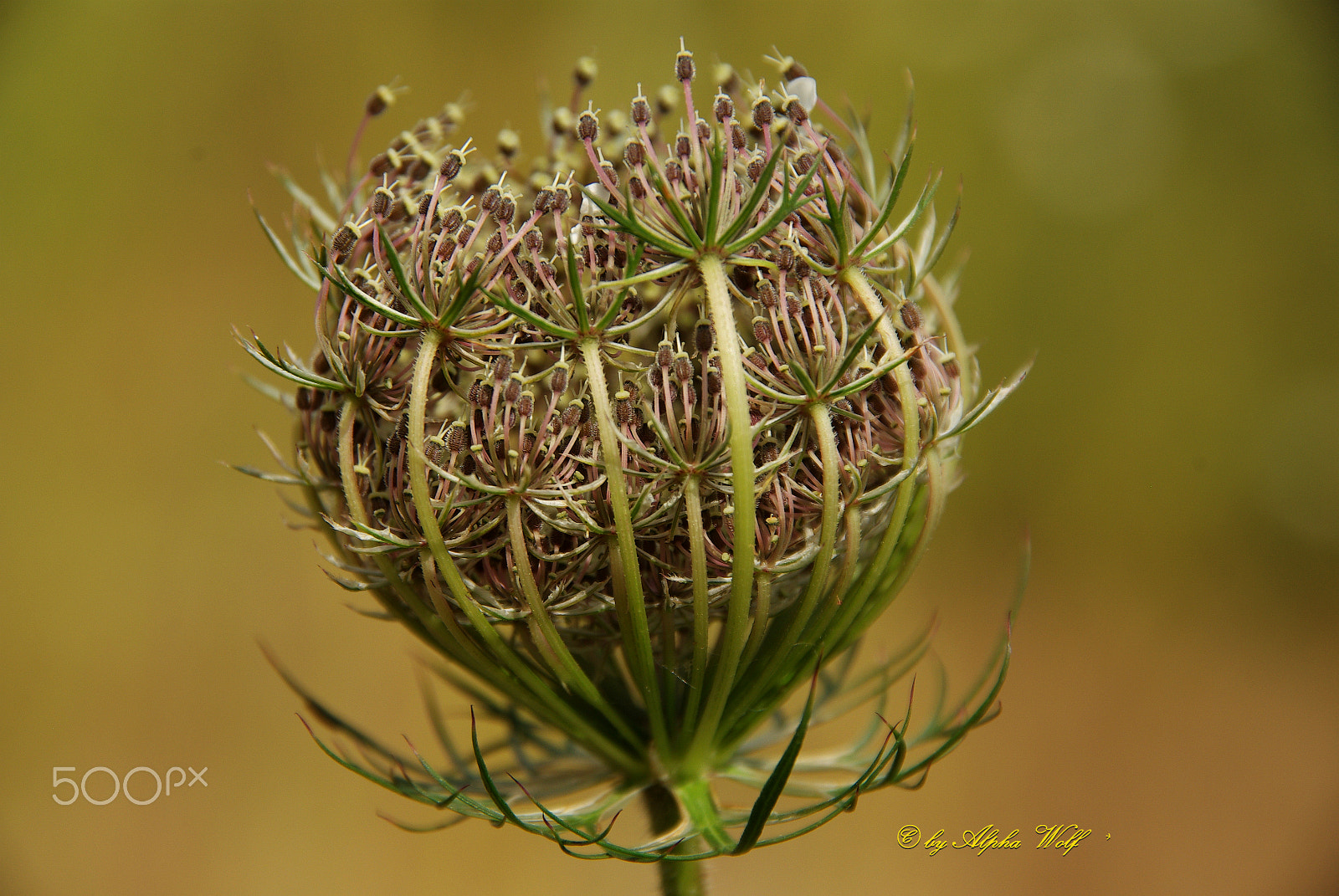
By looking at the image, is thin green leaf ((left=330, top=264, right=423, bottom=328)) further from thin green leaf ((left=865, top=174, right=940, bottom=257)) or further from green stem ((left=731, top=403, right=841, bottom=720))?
thin green leaf ((left=865, top=174, right=940, bottom=257))

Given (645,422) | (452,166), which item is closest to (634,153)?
(452,166)

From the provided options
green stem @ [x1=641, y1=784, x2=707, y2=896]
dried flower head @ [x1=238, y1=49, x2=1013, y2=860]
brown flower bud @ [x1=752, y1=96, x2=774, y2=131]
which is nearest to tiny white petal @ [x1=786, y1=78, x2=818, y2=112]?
dried flower head @ [x1=238, y1=49, x2=1013, y2=860]

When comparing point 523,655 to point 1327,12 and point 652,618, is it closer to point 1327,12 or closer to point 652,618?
point 652,618

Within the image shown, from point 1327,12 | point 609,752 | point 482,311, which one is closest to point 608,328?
point 482,311

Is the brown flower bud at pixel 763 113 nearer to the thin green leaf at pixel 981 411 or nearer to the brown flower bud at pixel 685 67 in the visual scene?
the brown flower bud at pixel 685 67

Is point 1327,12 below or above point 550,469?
above

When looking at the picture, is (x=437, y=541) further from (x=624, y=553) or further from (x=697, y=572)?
(x=697, y=572)

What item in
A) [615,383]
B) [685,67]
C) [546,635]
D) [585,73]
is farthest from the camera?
[585,73]

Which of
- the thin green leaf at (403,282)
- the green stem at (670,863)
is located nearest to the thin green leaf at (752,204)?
the thin green leaf at (403,282)
